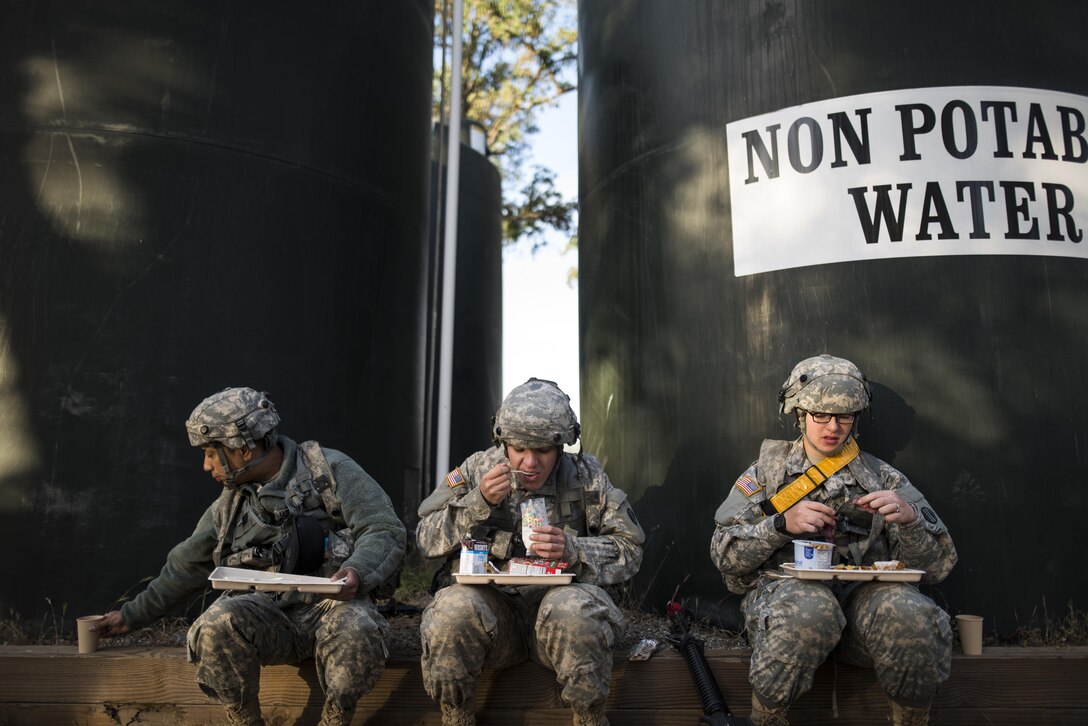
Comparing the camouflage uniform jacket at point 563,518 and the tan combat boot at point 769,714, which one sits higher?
the camouflage uniform jacket at point 563,518

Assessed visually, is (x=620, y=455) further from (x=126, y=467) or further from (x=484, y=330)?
(x=484, y=330)

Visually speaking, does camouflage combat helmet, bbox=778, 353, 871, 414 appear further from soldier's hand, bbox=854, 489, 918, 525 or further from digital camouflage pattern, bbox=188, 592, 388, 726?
digital camouflage pattern, bbox=188, 592, 388, 726

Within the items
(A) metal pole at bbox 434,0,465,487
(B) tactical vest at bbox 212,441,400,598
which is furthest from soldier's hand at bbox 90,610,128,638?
(A) metal pole at bbox 434,0,465,487

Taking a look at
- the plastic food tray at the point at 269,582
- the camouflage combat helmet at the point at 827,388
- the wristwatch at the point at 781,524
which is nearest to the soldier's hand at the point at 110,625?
the plastic food tray at the point at 269,582

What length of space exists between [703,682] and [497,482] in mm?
1145

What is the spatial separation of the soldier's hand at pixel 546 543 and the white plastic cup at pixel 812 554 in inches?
35.0

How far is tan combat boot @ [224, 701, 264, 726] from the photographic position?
3.68 metres

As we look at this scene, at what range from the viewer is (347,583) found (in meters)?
3.64

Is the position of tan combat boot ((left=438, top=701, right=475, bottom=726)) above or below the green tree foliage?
below

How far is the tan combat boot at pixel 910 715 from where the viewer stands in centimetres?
354

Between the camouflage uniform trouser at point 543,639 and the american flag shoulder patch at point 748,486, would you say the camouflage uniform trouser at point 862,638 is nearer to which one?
the american flag shoulder patch at point 748,486

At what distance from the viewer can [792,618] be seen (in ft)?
11.6

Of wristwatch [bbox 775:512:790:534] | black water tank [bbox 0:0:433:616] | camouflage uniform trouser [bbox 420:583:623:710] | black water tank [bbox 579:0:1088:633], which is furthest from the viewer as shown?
black water tank [bbox 0:0:433:616]

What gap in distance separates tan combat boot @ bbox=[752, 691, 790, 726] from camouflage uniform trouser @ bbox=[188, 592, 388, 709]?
1.43 m
